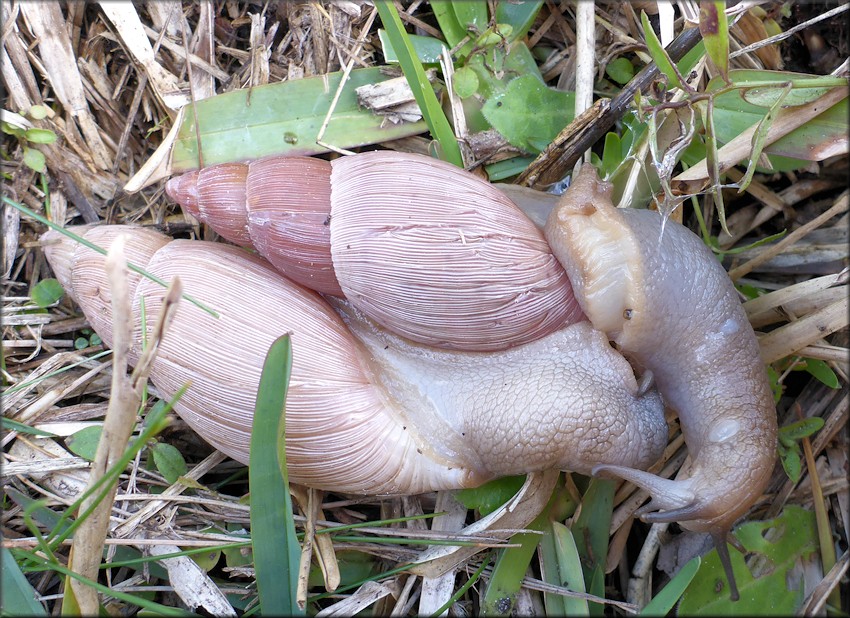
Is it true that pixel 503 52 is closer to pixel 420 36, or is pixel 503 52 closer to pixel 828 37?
pixel 420 36

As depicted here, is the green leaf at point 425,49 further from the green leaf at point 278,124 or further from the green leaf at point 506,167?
the green leaf at point 506,167

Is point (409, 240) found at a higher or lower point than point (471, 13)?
lower

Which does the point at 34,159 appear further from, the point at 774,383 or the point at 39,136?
the point at 774,383

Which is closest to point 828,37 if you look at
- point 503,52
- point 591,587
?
point 503,52

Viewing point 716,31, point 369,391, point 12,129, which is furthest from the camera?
point 12,129

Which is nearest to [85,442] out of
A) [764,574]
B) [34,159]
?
[34,159]

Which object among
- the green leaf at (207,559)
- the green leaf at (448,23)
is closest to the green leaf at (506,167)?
the green leaf at (448,23)
